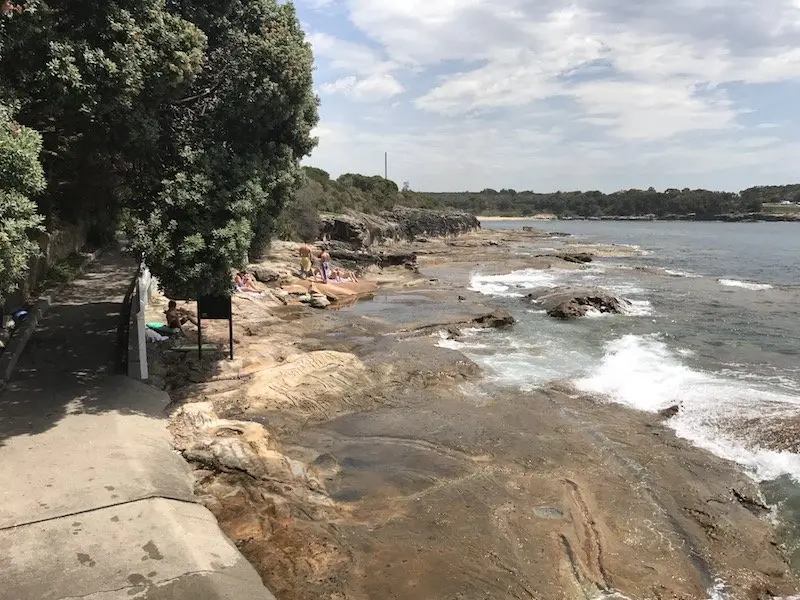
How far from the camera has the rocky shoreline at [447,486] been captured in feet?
22.6

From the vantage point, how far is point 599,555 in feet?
24.1

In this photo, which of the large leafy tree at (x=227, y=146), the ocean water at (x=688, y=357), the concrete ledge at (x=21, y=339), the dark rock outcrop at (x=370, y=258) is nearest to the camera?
the large leafy tree at (x=227, y=146)

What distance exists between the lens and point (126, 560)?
6199mm

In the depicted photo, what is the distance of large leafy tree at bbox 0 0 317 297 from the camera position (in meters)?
8.99

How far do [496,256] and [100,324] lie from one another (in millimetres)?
41070

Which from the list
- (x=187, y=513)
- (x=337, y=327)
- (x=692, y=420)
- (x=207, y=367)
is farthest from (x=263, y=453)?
(x=337, y=327)

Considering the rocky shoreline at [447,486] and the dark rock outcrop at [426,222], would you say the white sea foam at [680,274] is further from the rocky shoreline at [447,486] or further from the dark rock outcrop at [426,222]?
the dark rock outcrop at [426,222]

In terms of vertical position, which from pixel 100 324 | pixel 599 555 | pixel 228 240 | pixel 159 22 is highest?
pixel 159 22

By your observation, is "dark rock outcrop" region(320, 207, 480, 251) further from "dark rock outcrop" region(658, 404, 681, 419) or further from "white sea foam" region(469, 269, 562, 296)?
"dark rock outcrop" region(658, 404, 681, 419)

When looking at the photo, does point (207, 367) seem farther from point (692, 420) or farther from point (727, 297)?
point (727, 297)

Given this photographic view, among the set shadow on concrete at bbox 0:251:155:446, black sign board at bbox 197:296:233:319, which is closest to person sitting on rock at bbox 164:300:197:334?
shadow on concrete at bbox 0:251:155:446

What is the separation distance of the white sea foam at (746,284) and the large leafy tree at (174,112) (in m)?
30.0

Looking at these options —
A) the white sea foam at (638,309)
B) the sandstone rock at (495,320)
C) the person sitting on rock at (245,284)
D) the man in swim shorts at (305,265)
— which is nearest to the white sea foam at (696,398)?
the sandstone rock at (495,320)

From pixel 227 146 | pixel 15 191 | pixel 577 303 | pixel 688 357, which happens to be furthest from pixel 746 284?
pixel 15 191
